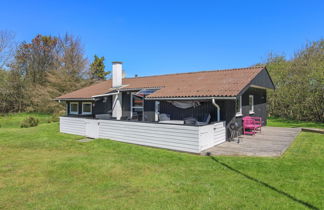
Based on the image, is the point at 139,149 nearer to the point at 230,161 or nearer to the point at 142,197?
the point at 230,161

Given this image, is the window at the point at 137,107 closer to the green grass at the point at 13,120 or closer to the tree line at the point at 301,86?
the green grass at the point at 13,120

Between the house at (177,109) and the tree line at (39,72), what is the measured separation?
14065 millimetres

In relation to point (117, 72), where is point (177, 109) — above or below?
below

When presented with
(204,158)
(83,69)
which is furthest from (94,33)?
(204,158)

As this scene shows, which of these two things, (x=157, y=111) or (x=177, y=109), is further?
(x=157, y=111)

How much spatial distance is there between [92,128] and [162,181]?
797 cm

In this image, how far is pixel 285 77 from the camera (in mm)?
20734

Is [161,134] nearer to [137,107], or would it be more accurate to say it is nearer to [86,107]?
[137,107]

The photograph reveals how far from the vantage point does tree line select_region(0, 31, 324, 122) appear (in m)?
18.5

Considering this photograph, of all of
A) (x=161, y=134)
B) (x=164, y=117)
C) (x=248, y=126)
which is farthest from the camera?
(x=164, y=117)

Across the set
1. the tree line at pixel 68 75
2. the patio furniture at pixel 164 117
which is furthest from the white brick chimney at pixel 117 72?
the tree line at pixel 68 75

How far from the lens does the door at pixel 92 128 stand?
11484 mm

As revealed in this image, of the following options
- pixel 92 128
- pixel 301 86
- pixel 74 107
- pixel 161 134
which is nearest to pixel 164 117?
pixel 161 134

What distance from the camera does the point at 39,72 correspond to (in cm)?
3416
